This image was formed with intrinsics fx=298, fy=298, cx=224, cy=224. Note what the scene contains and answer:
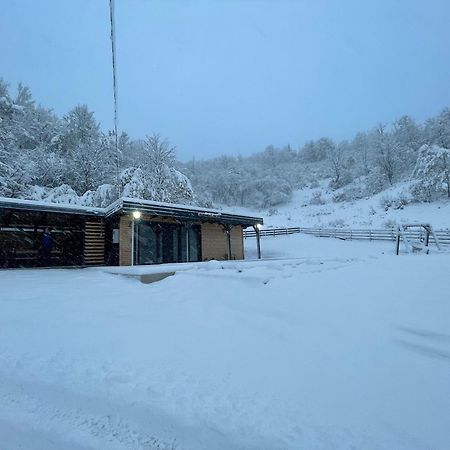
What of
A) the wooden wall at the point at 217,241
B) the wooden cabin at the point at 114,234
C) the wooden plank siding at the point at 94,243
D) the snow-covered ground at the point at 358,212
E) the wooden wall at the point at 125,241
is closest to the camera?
the wooden cabin at the point at 114,234

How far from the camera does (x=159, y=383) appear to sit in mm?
2637

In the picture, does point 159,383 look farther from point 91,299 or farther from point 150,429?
point 91,299

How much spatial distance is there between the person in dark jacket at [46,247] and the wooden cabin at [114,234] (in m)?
0.04

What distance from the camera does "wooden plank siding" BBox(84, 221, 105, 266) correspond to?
12820 millimetres

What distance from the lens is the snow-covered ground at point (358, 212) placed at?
2338 centimetres

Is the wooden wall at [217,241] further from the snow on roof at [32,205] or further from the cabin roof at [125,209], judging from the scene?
Result: the snow on roof at [32,205]

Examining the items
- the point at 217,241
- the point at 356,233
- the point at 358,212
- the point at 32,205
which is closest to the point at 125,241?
the point at 32,205

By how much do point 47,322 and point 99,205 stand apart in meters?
16.4

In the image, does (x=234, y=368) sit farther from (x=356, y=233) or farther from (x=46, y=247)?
(x=356, y=233)

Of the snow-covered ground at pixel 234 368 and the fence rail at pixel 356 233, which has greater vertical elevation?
the fence rail at pixel 356 233

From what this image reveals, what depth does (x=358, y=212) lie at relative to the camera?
1149 inches

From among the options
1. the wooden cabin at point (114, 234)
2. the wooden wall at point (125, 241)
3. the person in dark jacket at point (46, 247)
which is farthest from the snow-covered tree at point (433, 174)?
the person in dark jacket at point (46, 247)

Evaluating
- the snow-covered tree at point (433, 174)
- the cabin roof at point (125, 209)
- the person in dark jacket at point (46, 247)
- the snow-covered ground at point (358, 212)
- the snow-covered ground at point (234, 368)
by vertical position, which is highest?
the snow-covered tree at point (433, 174)

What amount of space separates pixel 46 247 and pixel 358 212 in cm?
2648
